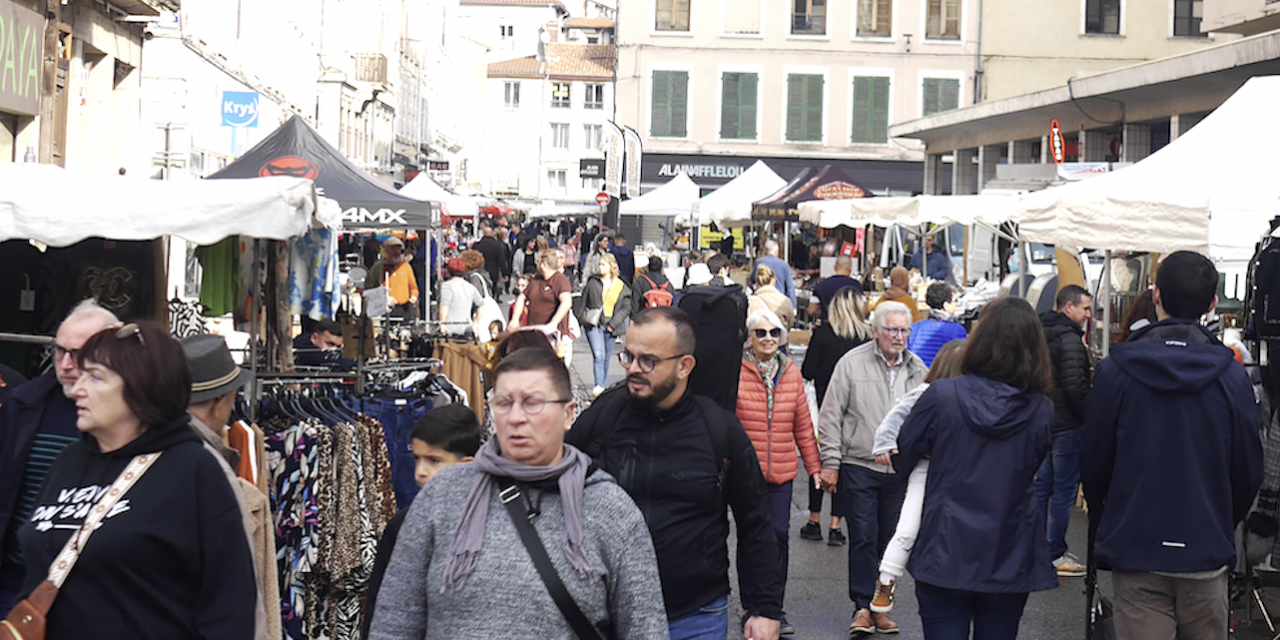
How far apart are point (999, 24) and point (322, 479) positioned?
39.8m

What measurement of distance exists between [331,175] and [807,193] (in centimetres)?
1163

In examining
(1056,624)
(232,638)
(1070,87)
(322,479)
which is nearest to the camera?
(232,638)

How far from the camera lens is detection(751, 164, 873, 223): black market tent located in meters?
22.5

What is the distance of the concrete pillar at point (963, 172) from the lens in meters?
34.1

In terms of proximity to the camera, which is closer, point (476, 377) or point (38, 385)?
point (38, 385)

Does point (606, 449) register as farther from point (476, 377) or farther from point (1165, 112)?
point (1165, 112)

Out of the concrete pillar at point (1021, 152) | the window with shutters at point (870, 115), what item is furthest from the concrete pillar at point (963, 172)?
the window with shutters at point (870, 115)

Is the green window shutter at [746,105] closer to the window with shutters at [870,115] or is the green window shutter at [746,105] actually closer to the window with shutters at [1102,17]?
the window with shutters at [870,115]

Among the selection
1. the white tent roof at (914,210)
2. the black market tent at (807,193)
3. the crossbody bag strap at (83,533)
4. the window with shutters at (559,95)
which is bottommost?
the crossbody bag strap at (83,533)

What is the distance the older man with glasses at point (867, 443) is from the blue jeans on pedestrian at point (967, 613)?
2.09 meters

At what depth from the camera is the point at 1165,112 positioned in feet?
74.2

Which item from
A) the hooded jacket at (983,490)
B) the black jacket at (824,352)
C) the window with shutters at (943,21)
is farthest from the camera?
the window with shutters at (943,21)

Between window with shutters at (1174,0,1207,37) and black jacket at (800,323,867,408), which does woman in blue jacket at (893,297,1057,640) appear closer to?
black jacket at (800,323,867,408)

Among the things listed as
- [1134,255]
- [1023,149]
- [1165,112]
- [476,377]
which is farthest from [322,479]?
[1023,149]
